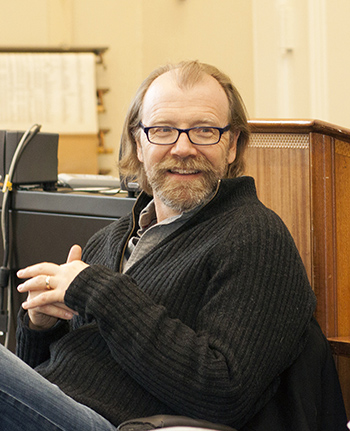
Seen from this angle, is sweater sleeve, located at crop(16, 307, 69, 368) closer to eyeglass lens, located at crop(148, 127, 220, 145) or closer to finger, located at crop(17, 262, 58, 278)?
finger, located at crop(17, 262, 58, 278)

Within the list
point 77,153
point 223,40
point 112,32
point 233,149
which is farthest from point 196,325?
point 112,32

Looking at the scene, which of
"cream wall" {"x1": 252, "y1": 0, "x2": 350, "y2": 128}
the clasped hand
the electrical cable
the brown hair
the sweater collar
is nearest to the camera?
the clasped hand

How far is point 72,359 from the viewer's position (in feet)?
3.63

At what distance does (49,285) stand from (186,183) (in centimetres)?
34

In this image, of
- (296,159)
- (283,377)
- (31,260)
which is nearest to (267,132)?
(296,159)

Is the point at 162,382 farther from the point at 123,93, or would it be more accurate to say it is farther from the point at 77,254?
the point at 123,93

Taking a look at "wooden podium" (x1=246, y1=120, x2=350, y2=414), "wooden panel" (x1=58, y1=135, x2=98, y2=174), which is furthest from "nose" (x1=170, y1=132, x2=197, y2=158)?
"wooden panel" (x1=58, y1=135, x2=98, y2=174)

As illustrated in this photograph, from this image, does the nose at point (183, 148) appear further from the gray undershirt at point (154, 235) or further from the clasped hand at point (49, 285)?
the clasped hand at point (49, 285)

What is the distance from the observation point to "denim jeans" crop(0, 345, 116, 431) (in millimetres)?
932

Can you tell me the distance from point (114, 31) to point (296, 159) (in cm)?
298

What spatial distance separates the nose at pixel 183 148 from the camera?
1203 mm

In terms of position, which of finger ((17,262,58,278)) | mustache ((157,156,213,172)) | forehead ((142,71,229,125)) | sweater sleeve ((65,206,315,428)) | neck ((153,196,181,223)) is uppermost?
forehead ((142,71,229,125))

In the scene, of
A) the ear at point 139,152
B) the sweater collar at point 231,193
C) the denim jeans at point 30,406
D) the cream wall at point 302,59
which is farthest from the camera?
the cream wall at point 302,59

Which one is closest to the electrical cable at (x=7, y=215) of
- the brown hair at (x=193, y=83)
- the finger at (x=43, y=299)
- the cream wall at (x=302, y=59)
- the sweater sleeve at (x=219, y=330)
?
the brown hair at (x=193, y=83)
